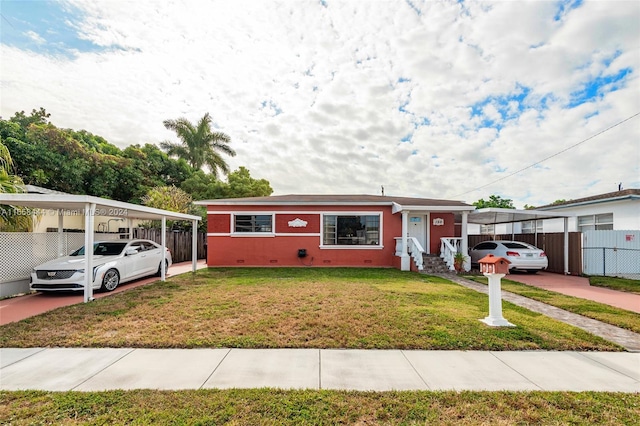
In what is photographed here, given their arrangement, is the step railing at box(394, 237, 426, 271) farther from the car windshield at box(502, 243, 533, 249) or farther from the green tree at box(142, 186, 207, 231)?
the green tree at box(142, 186, 207, 231)

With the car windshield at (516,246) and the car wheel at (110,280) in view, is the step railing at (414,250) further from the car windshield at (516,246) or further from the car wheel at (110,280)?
the car wheel at (110,280)

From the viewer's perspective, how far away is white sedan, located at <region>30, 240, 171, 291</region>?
7738 mm

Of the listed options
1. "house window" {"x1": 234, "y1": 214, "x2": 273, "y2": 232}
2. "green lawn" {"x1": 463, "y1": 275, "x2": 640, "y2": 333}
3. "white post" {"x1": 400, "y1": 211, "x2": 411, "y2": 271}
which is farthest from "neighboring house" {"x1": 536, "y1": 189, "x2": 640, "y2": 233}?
"house window" {"x1": 234, "y1": 214, "x2": 273, "y2": 232}

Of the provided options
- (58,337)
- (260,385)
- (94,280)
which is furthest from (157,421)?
(94,280)

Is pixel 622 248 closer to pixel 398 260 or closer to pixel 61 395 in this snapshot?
pixel 398 260

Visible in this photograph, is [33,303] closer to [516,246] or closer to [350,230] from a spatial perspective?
[350,230]

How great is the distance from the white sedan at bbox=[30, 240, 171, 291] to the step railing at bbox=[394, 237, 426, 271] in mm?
9773

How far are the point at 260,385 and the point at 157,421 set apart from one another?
1.02m

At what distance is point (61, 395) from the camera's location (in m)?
3.08

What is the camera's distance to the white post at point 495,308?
5.52m

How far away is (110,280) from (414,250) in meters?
10.9

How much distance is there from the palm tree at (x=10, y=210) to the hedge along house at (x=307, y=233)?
6.32 metres

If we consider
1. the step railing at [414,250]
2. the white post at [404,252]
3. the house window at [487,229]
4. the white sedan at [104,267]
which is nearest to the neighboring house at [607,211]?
the house window at [487,229]

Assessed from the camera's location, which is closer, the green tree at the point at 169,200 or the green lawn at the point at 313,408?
the green lawn at the point at 313,408
